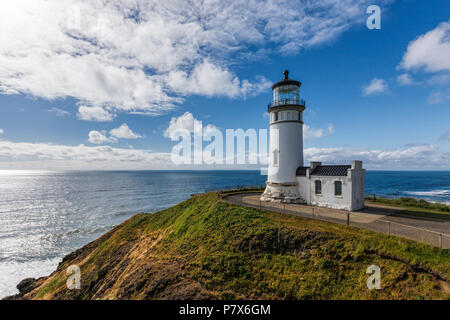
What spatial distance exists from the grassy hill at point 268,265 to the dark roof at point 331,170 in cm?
731

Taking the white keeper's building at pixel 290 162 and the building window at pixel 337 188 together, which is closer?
the building window at pixel 337 188

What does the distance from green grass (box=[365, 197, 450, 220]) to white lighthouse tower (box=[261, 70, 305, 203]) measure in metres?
9.42

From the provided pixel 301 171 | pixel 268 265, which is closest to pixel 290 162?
pixel 301 171

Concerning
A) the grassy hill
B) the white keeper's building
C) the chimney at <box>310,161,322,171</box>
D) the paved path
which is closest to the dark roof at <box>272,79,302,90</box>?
the white keeper's building

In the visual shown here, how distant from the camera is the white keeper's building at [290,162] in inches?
810

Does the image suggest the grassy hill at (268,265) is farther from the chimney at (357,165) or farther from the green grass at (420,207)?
the green grass at (420,207)

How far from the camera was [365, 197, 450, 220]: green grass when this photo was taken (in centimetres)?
1655

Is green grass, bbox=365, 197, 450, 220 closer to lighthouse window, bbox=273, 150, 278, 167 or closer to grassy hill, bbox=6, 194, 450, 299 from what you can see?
grassy hill, bbox=6, 194, 450, 299

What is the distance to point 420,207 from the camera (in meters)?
20.1

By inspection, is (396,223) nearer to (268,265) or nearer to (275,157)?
(268,265)

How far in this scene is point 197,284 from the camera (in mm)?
10508

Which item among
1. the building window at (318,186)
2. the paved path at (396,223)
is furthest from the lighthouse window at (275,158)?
the paved path at (396,223)
